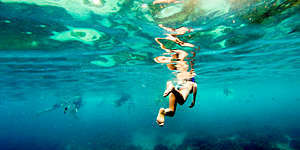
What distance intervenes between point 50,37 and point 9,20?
231 cm

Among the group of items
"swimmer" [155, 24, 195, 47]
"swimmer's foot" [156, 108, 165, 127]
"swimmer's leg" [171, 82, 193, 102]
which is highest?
"swimmer" [155, 24, 195, 47]

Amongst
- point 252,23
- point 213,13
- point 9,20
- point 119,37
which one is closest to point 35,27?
point 9,20

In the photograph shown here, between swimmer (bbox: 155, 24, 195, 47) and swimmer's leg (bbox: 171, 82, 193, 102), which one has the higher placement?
swimmer (bbox: 155, 24, 195, 47)

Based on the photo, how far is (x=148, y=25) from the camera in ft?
29.2

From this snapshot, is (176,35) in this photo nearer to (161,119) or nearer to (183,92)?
(183,92)

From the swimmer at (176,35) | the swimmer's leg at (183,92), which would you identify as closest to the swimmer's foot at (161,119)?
the swimmer's leg at (183,92)

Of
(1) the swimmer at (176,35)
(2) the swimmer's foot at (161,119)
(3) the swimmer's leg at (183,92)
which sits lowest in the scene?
(2) the swimmer's foot at (161,119)

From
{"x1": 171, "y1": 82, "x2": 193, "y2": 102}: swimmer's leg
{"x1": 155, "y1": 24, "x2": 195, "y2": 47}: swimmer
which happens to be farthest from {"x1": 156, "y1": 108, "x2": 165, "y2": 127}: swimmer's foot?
{"x1": 155, "y1": 24, "x2": 195, "y2": 47}: swimmer

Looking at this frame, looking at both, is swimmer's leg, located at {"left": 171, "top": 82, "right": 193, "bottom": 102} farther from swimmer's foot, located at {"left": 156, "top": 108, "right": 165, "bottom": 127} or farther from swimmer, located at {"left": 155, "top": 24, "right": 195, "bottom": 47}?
swimmer, located at {"left": 155, "top": 24, "right": 195, "bottom": 47}

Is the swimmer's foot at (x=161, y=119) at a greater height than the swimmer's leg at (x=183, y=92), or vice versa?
the swimmer's leg at (x=183, y=92)

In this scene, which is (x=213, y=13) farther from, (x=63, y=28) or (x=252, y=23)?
(x=63, y=28)

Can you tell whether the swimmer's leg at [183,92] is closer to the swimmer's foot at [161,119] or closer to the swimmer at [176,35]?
the swimmer's foot at [161,119]

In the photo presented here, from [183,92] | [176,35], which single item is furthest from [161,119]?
[176,35]

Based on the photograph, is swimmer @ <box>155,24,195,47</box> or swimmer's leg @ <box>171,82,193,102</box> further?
swimmer @ <box>155,24,195,47</box>
